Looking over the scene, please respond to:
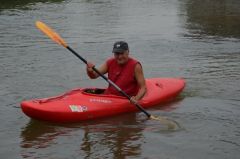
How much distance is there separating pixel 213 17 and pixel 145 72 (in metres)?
11.5

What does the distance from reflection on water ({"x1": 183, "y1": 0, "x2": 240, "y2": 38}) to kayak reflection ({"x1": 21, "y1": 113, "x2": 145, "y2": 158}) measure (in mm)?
9540

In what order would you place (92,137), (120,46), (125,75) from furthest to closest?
(125,75) < (120,46) < (92,137)

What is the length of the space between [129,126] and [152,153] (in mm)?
1209

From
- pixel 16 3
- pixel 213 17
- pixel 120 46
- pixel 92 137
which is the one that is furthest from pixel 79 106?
pixel 16 3

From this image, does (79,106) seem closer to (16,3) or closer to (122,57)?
(122,57)

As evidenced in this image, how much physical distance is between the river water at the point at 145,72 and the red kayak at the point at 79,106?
142 millimetres

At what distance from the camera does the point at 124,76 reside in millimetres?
8258

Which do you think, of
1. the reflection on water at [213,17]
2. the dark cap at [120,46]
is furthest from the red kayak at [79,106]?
the reflection on water at [213,17]

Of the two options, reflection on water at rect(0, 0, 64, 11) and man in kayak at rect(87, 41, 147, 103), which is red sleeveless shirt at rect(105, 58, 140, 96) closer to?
man in kayak at rect(87, 41, 147, 103)

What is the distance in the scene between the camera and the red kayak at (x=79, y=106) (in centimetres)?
756

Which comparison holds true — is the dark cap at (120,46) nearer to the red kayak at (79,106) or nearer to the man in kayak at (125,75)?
the man in kayak at (125,75)

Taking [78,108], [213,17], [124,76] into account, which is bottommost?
[78,108]

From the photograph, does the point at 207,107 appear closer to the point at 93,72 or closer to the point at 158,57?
the point at 93,72

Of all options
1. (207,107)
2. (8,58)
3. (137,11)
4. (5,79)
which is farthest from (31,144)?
(137,11)
